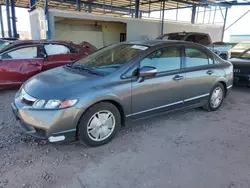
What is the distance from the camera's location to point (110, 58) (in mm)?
3594

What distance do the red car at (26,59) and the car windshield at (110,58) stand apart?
2177mm

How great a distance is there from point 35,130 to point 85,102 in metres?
0.73

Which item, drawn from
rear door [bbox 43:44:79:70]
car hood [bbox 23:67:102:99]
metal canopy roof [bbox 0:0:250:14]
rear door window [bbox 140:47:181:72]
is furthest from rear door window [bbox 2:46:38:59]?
metal canopy roof [bbox 0:0:250:14]

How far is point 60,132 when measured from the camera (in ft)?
8.96

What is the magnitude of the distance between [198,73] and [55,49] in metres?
3.78

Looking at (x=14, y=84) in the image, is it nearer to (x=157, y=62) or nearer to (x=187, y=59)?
(x=157, y=62)

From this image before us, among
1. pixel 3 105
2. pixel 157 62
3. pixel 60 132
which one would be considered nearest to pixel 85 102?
pixel 60 132

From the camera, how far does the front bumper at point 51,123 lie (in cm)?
266

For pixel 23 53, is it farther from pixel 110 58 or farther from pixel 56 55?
pixel 110 58

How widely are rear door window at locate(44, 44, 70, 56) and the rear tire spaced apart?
387 centimetres

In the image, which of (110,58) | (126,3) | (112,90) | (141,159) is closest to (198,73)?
(110,58)

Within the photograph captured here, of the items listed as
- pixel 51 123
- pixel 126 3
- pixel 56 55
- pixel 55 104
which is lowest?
pixel 51 123

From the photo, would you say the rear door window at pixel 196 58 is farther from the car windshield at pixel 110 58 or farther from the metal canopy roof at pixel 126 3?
the metal canopy roof at pixel 126 3

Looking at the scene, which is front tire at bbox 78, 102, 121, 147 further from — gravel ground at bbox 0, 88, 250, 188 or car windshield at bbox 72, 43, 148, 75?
car windshield at bbox 72, 43, 148, 75
